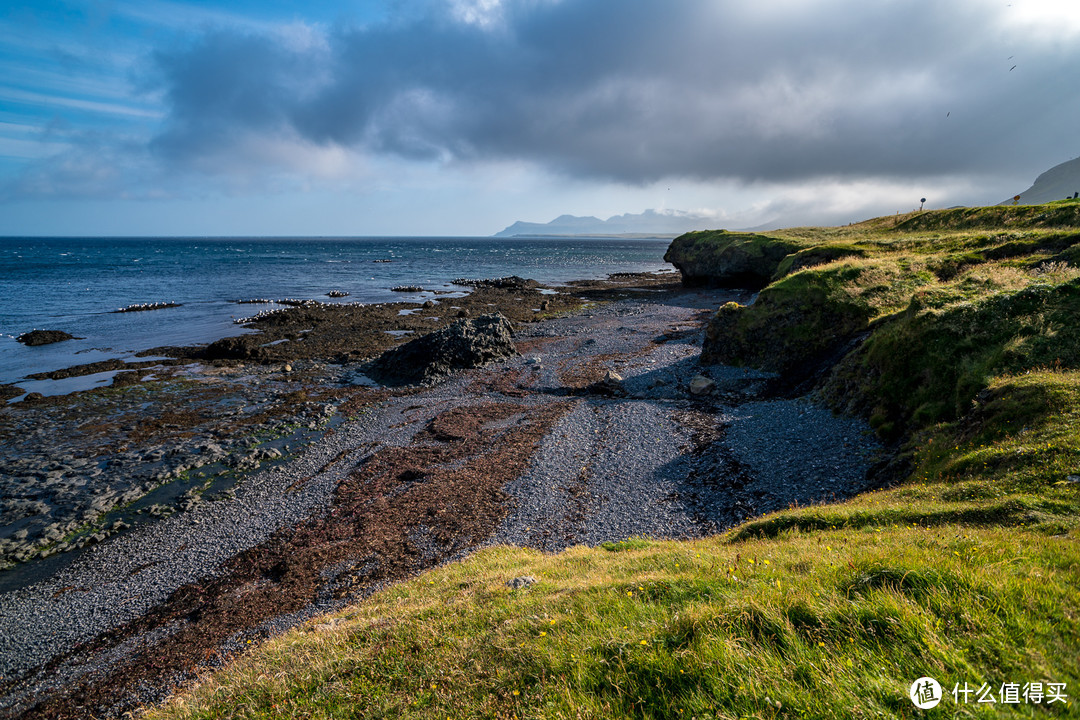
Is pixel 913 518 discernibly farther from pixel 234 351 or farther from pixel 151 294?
pixel 151 294

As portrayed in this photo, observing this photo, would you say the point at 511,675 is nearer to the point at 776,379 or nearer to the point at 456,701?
the point at 456,701

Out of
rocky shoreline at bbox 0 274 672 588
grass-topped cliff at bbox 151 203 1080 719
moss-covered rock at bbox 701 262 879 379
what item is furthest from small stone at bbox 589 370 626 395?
grass-topped cliff at bbox 151 203 1080 719

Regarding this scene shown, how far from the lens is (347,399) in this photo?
3152 cm

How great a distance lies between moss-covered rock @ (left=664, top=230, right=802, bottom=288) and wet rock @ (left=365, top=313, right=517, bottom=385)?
151 ft

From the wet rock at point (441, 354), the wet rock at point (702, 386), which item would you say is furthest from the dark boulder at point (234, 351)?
the wet rock at point (702, 386)

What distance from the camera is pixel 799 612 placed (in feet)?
19.3

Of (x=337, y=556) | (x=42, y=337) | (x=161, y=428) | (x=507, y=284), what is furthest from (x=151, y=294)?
(x=337, y=556)

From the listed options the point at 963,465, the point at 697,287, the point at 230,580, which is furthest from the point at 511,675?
the point at 697,287

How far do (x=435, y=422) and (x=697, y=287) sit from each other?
70.3 m

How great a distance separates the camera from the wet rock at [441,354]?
3562cm

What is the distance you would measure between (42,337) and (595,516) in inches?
2371

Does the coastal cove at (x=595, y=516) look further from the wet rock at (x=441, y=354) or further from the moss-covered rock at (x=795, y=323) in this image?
the wet rock at (x=441, y=354)

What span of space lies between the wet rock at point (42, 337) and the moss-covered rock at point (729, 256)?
84.4 m

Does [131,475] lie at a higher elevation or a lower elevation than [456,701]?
lower
